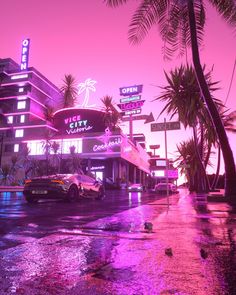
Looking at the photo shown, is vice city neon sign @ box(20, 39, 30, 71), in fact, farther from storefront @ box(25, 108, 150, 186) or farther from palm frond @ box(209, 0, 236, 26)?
palm frond @ box(209, 0, 236, 26)

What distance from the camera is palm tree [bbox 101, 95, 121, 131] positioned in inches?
2346

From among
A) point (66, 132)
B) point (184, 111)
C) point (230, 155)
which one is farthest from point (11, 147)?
point (230, 155)

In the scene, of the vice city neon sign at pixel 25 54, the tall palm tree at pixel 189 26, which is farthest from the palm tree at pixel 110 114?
the tall palm tree at pixel 189 26

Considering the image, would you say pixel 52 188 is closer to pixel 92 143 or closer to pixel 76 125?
pixel 92 143

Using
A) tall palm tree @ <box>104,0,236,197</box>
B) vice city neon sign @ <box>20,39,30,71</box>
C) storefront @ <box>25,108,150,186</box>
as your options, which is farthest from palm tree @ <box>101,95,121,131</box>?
tall palm tree @ <box>104,0,236,197</box>

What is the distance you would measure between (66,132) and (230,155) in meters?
47.4

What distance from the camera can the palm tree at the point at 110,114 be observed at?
196 feet

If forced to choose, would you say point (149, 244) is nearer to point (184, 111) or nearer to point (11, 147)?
point (184, 111)

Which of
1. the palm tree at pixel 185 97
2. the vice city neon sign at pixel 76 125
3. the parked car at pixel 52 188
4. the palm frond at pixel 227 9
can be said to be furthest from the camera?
the vice city neon sign at pixel 76 125

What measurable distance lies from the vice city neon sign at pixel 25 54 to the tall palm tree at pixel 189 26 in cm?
5833

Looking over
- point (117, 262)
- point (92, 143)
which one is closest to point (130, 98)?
point (92, 143)

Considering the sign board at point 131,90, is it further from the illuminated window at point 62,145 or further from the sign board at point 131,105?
the illuminated window at point 62,145

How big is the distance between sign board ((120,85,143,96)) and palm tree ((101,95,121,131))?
18.5m

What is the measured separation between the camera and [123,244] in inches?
174
